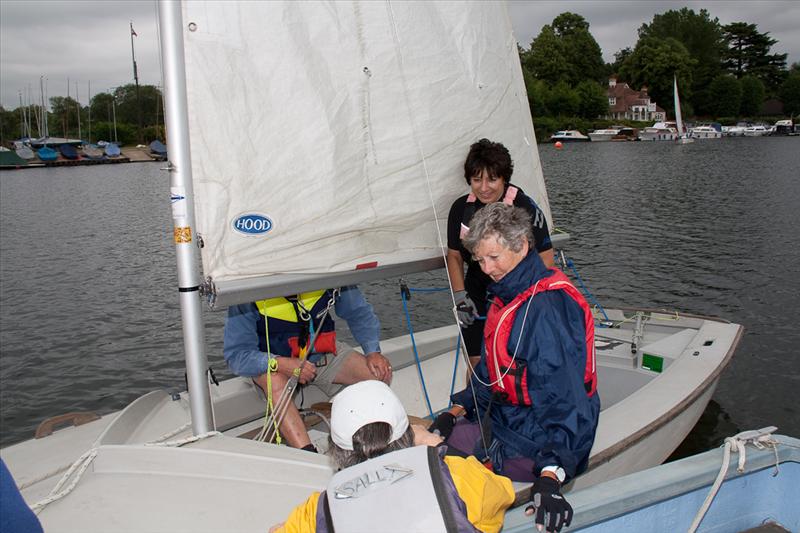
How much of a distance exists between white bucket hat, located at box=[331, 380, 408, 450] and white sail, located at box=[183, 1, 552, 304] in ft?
4.49

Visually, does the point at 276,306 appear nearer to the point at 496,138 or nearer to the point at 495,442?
the point at 495,442

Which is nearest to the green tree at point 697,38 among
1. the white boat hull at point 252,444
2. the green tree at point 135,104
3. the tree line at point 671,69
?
the tree line at point 671,69

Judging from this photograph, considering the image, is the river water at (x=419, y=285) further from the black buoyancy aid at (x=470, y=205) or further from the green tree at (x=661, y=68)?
the green tree at (x=661, y=68)

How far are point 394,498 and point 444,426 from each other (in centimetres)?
153

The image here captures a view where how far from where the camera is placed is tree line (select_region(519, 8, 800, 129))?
7412cm

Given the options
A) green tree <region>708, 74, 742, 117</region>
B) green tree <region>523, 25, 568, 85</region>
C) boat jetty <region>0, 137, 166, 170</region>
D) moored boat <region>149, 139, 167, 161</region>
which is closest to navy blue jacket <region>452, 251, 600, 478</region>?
boat jetty <region>0, 137, 166, 170</region>

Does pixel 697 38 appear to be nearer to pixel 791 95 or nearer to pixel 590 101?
pixel 791 95

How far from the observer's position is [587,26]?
81.8 metres

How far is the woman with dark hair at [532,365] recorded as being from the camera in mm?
2295

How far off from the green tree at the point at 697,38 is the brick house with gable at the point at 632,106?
7326mm

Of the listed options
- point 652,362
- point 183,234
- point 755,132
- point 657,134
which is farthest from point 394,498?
point 755,132

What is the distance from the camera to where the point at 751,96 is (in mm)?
83375

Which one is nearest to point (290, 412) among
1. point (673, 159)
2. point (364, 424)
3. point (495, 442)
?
point (495, 442)

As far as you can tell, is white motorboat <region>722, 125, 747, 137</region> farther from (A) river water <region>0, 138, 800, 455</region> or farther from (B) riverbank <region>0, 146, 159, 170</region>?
(B) riverbank <region>0, 146, 159, 170</region>
